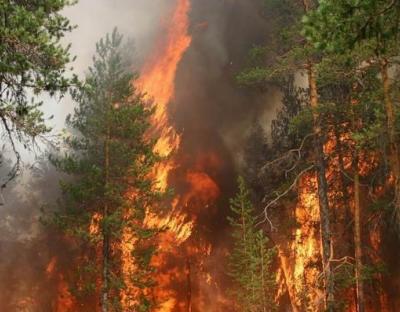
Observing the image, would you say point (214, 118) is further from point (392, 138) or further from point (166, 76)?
point (392, 138)

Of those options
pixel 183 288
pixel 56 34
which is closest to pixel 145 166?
pixel 56 34

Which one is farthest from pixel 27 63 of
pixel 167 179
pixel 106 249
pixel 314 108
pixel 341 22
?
pixel 167 179

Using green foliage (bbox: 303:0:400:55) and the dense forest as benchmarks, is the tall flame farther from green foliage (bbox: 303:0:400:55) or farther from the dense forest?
green foliage (bbox: 303:0:400:55)

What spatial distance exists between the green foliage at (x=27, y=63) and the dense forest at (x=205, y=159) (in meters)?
0.04

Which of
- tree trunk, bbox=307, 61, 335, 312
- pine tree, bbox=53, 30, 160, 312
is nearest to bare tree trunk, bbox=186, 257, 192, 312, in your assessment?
pine tree, bbox=53, 30, 160, 312

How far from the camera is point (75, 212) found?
19609 millimetres

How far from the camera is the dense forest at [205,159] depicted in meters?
10.0

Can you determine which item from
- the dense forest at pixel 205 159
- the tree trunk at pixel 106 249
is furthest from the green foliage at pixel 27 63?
the tree trunk at pixel 106 249

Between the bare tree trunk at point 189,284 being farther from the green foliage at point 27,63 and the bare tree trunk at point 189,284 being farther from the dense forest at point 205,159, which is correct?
the green foliage at point 27,63

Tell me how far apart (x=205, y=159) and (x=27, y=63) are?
26366 mm

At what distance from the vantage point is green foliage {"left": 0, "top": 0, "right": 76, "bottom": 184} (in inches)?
350

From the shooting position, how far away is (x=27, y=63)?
895 centimetres

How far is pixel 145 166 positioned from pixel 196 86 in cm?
1995

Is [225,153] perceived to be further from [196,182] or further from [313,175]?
[313,175]
